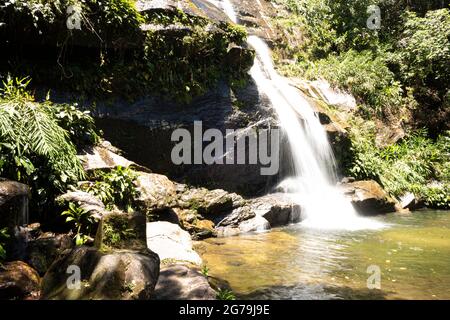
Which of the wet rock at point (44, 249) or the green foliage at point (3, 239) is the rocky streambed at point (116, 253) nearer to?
the wet rock at point (44, 249)

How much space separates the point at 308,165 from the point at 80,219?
7.51 meters

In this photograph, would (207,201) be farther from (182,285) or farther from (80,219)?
(182,285)

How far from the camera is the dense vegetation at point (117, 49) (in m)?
8.25

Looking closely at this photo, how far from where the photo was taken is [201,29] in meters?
10.5

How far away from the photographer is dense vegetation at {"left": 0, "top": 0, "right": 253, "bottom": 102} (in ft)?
27.1

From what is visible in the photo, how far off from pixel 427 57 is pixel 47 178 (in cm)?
1650

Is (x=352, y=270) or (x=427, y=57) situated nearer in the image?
(x=352, y=270)

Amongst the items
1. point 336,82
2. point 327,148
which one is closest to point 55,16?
point 327,148

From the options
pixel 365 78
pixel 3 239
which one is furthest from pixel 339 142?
pixel 3 239

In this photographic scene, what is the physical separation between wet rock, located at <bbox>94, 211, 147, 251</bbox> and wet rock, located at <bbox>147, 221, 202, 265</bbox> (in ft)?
2.52

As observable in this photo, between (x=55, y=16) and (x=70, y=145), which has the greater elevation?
(x=55, y=16)

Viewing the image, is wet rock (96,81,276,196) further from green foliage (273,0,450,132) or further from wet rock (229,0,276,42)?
wet rock (229,0,276,42)

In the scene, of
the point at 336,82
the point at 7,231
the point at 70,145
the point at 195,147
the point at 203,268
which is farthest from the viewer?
the point at 336,82

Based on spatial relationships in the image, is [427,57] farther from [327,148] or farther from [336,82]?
[327,148]
